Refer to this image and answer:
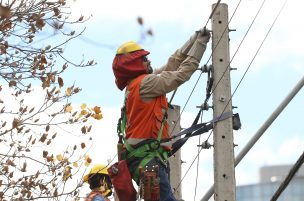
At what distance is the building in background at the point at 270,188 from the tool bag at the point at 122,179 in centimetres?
10381

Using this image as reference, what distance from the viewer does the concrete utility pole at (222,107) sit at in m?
8.91

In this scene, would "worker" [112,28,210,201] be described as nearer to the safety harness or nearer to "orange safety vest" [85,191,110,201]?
the safety harness

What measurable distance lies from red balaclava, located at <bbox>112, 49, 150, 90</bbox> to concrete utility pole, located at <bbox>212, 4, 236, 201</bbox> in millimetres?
A: 1094

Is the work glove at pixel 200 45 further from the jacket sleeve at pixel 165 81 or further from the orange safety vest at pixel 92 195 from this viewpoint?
the orange safety vest at pixel 92 195

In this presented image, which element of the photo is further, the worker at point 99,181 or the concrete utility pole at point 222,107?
the worker at point 99,181

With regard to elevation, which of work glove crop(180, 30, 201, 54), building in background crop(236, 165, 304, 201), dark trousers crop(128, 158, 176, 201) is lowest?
dark trousers crop(128, 158, 176, 201)

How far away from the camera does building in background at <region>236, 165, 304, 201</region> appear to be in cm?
12169

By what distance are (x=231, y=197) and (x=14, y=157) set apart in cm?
297

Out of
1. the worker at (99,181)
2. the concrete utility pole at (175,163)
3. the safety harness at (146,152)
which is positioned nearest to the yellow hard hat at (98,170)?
the worker at (99,181)

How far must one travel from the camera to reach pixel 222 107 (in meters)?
9.14

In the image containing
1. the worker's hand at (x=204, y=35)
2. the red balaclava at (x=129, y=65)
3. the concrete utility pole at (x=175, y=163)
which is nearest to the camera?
the red balaclava at (x=129, y=65)

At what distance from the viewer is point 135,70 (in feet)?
27.5

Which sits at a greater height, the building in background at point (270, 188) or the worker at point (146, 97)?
the building in background at point (270, 188)

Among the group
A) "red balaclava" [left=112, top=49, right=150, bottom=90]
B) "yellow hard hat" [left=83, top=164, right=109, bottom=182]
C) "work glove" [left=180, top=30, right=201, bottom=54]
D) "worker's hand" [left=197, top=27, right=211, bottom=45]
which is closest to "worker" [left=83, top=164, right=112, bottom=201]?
"yellow hard hat" [left=83, top=164, right=109, bottom=182]
